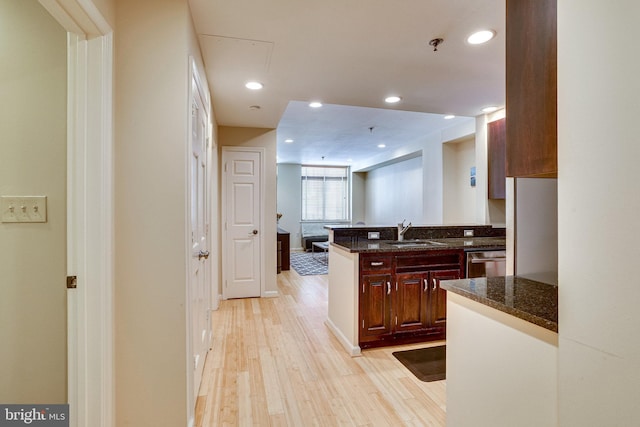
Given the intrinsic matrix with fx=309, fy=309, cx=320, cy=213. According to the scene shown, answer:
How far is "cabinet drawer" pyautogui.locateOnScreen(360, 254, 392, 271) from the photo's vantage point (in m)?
2.67

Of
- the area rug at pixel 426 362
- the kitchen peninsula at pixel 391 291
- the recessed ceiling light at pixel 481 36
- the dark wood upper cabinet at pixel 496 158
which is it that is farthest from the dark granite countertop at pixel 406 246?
the recessed ceiling light at pixel 481 36

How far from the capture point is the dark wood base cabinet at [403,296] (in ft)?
Result: 8.82

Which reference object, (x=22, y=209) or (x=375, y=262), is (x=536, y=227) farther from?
(x=22, y=209)

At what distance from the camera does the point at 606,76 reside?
77 centimetres

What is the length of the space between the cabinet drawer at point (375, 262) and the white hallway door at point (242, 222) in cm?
200

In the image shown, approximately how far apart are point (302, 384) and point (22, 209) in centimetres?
194

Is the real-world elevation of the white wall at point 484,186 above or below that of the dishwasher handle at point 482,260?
above

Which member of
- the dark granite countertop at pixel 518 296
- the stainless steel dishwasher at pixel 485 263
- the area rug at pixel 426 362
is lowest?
the area rug at pixel 426 362

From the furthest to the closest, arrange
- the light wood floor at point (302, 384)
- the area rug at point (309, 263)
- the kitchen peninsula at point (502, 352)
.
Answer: the area rug at point (309, 263) → the light wood floor at point (302, 384) → the kitchen peninsula at point (502, 352)

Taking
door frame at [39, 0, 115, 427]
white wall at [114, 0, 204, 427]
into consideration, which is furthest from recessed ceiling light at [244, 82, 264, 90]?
door frame at [39, 0, 115, 427]

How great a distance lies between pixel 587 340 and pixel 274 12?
1.99m

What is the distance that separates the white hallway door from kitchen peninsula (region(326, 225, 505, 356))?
1.57 metres

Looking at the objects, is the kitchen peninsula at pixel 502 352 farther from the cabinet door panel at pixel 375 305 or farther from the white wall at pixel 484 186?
the white wall at pixel 484 186

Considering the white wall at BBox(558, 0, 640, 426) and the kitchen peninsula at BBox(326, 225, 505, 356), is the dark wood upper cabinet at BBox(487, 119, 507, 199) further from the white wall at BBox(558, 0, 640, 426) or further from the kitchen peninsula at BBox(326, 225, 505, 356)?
the white wall at BBox(558, 0, 640, 426)
